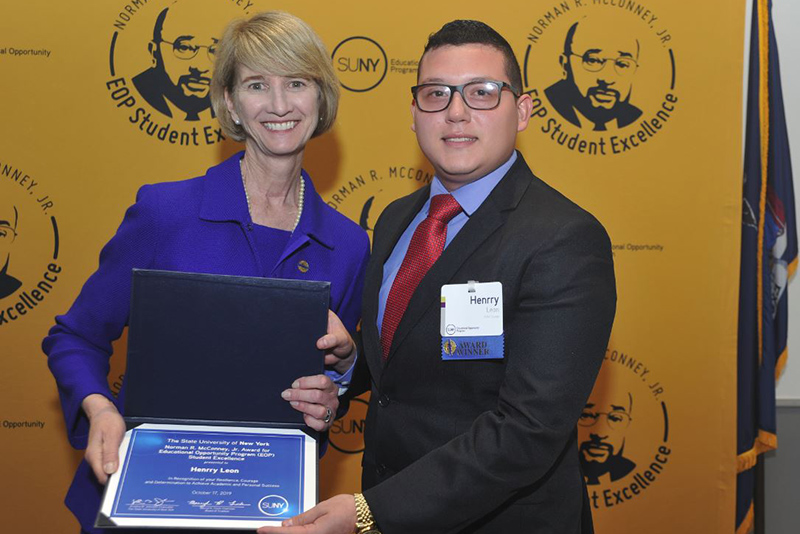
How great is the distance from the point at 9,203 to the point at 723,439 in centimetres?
356

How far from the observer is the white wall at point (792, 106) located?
403 cm

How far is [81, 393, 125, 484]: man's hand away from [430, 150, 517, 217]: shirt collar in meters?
1.01

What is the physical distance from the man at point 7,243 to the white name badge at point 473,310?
8.20 feet

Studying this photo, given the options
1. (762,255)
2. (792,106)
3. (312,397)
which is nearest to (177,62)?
(312,397)

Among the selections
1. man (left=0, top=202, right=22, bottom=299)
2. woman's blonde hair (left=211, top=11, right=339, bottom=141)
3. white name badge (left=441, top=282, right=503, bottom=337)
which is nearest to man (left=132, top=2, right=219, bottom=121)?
man (left=0, top=202, right=22, bottom=299)

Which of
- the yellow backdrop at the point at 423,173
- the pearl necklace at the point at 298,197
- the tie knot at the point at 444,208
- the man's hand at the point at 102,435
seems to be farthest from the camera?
the yellow backdrop at the point at 423,173

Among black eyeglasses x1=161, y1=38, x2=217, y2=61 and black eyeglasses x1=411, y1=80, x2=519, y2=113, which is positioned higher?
black eyeglasses x1=161, y1=38, x2=217, y2=61

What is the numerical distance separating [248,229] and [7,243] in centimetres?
188

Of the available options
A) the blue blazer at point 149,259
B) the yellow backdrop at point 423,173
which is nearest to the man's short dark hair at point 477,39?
the blue blazer at point 149,259

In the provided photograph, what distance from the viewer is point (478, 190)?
80.0 inches

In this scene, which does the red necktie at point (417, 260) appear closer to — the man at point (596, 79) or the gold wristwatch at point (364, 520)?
the gold wristwatch at point (364, 520)

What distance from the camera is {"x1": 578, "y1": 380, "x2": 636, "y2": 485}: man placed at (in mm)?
3811

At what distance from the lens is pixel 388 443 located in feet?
6.60

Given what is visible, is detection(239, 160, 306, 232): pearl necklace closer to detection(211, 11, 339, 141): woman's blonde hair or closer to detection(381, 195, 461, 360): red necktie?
detection(211, 11, 339, 141): woman's blonde hair
